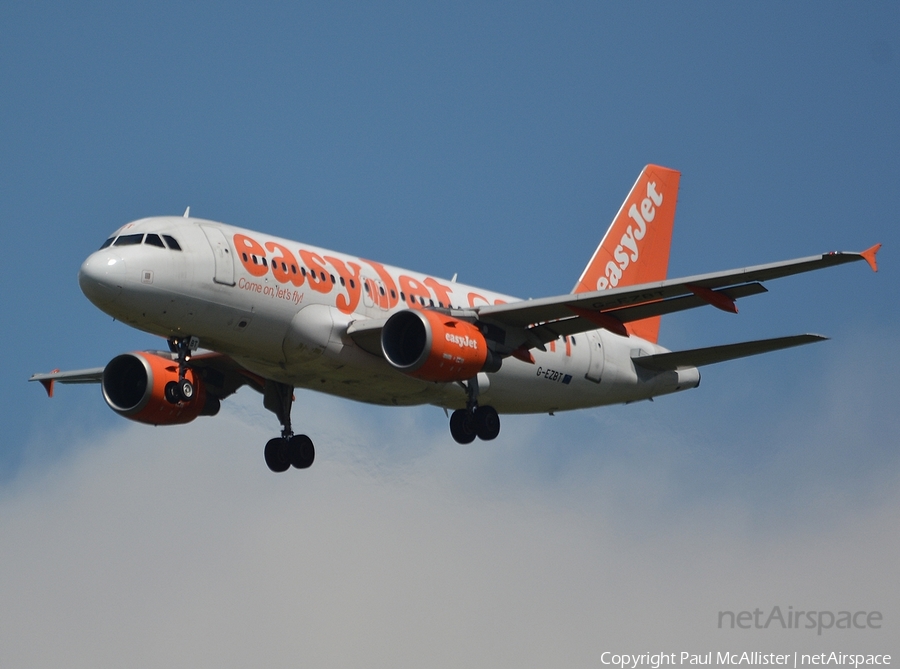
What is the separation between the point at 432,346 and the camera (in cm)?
3572

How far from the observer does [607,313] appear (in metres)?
37.7

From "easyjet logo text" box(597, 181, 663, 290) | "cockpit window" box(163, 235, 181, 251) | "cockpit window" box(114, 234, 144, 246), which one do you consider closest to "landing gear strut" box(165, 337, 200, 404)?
"cockpit window" box(163, 235, 181, 251)

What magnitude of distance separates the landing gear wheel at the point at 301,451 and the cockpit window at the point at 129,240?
932 cm

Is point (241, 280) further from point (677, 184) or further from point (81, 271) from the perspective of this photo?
point (677, 184)

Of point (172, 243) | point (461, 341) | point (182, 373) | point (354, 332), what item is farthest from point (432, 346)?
point (172, 243)

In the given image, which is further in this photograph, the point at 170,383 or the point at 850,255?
the point at 170,383

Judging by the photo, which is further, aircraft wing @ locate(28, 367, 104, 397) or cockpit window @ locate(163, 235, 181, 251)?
aircraft wing @ locate(28, 367, 104, 397)

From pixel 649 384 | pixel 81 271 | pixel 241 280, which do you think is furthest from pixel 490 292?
pixel 81 271

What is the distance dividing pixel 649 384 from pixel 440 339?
1034cm

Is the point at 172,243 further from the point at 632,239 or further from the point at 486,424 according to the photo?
the point at 632,239

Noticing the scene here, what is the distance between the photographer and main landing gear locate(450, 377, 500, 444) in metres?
39.8

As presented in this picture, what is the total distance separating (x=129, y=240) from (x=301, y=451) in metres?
9.71

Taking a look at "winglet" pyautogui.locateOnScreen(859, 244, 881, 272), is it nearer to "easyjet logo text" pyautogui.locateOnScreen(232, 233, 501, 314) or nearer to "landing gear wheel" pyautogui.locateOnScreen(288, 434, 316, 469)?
"easyjet logo text" pyautogui.locateOnScreen(232, 233, 501, 314)

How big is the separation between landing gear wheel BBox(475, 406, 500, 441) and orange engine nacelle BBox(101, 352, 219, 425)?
7840 mm
